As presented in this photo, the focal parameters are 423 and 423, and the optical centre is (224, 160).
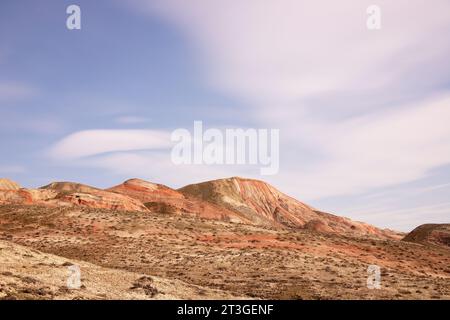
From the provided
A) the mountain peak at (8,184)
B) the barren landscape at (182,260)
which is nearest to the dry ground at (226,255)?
the barren landscape at (182,260)

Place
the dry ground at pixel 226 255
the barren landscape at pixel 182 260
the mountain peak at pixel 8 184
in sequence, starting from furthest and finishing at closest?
the mountain peak at pixel 8 184, the dry ground at pixel 226 255, the barren landscape at pixel 182 260

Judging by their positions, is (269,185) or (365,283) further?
(269,185)

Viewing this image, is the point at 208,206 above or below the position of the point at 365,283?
above

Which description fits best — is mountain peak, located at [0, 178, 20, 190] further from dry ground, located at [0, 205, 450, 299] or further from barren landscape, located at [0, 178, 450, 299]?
dry ground, located at [0, 205, 450, 299]

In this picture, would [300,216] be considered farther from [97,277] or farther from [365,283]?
[97,277]

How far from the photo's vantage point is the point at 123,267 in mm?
34219

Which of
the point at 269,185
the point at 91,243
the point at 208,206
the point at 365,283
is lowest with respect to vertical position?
the point at 365,283

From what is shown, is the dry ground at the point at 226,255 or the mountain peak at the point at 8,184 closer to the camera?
the dry ground at the point at 226,255

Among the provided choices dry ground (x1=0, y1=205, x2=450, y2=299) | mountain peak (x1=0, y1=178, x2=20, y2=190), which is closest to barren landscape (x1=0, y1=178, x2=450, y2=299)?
dry ground (x1=0, y1=205, x2=450, y2=299)

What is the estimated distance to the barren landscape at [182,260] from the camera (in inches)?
848

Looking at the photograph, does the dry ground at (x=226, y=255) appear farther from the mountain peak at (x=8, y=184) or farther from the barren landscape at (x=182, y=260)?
the mountain peak at (x=8, y=184)
